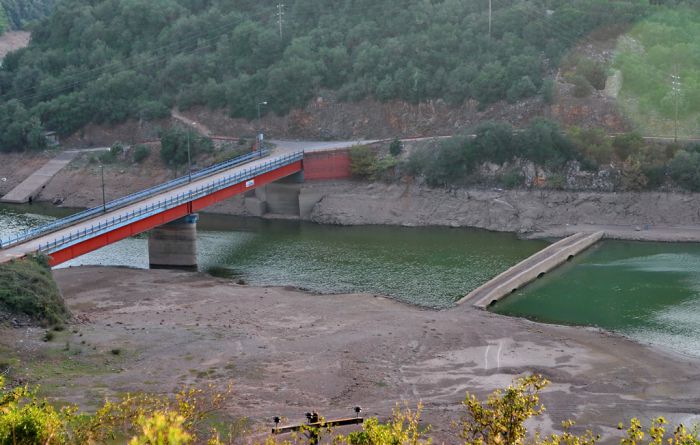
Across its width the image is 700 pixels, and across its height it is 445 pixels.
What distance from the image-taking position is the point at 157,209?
216ft

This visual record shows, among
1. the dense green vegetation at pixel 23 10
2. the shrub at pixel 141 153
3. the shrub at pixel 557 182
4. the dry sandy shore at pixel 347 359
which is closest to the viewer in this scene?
the dry sandy shore at pixel 347 359

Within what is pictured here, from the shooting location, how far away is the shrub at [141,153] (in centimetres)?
9462

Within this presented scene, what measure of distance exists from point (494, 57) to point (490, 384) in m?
54.5

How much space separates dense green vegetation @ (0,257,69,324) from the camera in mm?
48469

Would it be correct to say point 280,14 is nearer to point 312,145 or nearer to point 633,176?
point 312,145

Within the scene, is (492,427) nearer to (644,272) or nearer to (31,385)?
(31,385)

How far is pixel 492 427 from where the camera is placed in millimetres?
20406

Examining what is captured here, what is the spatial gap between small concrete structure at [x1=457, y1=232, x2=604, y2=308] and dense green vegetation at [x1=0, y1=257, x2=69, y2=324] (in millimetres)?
22258

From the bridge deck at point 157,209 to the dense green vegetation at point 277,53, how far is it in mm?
17031

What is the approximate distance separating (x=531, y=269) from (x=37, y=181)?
54.2 meters

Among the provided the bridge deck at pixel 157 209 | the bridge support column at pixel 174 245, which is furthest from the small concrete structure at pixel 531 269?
the bridge deck at pixel 157 209

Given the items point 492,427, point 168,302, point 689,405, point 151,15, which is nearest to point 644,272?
point 689,405

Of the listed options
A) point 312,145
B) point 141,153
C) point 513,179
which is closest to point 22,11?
point 141,153

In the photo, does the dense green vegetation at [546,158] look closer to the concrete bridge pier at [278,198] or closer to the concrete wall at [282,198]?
the concrete bridge pier at [278,198]
